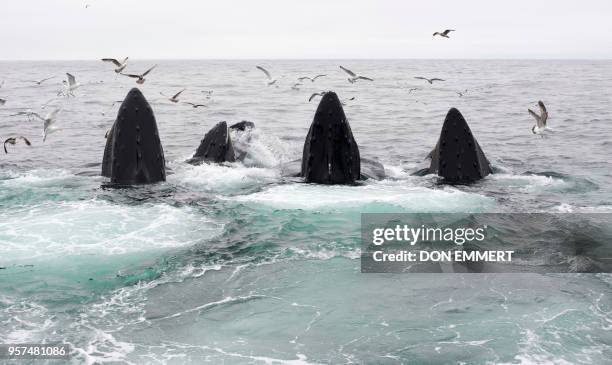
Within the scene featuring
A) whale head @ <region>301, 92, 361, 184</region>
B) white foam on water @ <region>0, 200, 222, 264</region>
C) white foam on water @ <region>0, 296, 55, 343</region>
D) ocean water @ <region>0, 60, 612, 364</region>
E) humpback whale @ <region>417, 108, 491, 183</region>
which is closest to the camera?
ocean water @ <region>0, 60, 612, 364</region>

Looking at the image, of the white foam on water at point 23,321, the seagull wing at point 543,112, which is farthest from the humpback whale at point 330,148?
the white foam on water at point 23,321

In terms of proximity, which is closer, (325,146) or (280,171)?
(325,146)

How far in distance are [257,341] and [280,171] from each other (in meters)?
9.46

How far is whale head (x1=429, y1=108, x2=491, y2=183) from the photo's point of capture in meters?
15.2

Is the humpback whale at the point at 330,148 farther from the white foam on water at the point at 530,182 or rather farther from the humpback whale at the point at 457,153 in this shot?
the white foam on water at the point at 530,182

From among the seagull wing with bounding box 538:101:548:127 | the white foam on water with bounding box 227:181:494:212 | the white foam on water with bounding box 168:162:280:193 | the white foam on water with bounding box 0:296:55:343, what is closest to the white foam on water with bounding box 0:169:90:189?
the white foam on water with bounding box 168:162:280:193

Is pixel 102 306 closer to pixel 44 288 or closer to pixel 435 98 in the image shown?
pixel 44 288

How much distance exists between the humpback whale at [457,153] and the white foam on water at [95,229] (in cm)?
567

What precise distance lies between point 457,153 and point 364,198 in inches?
108

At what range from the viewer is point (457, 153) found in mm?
15727

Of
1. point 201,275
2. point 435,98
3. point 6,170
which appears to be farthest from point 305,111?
point 201,275

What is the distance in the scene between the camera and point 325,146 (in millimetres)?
14852

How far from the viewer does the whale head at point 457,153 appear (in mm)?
15211

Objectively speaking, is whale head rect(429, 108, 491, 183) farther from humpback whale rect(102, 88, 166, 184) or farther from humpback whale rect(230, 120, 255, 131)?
humpback whale rect(102, 88, 166, 184)
